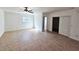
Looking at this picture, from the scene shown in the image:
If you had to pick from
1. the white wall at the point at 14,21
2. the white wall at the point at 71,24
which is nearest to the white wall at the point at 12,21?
the white wall at the point at 14,21

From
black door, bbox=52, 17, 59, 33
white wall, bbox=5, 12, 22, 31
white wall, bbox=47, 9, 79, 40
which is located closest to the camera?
white wall, bbox=47, 9, 79, 40

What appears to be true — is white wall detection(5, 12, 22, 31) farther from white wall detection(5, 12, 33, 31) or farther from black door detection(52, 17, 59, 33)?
black door detection(52, 17, 59, 33)

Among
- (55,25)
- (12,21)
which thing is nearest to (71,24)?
(55,25)

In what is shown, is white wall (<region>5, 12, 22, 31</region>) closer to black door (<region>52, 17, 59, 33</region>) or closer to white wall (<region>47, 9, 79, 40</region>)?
black door (<region>52, 17, 59, 33</region>)

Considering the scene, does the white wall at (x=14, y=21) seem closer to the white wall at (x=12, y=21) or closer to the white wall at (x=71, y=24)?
the white wall at (x=12, y=21)

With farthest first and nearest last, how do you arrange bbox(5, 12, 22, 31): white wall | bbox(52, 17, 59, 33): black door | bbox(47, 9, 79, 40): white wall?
bbox(52, 17, 59, 33): black door, bbox(5, 12, 22, 31): white wall, bbox(47, 9, 79, 40): white wall

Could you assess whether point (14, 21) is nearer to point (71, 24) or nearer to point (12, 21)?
point (12, 21)

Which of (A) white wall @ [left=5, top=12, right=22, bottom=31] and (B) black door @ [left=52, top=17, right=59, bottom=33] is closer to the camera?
(A) white wall @ [left=5, top=12, right=22, bottom=31]

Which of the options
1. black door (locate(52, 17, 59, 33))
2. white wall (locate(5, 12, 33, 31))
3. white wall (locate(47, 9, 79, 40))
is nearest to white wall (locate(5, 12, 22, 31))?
white wall (locate(5, 12, 33, 31))

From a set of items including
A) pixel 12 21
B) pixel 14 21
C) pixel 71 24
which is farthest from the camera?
pixel 14 21
